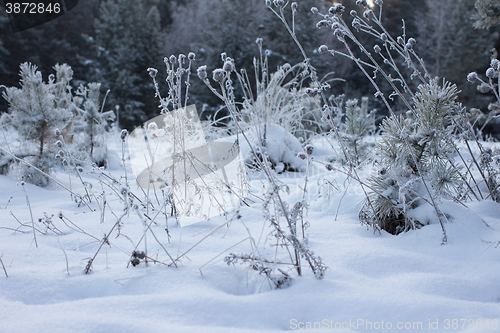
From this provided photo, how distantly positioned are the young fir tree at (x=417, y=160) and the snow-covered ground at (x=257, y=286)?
0.09 m

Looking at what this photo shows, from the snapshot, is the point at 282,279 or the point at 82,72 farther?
the point at 82,72

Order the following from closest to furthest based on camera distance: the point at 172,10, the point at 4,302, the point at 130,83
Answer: the point at 4,302, the point at 130,83, the point at 172,10

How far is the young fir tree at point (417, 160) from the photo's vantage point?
1.29 m

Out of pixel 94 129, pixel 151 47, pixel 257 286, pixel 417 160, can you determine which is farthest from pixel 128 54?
pixel 257 286

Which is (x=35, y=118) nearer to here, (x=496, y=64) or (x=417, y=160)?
(x=417, y=160)

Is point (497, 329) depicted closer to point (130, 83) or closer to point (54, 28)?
point (130, 83)

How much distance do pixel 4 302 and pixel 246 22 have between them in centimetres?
1612

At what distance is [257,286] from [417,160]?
848 millimetres

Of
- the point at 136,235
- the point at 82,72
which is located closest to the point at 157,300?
the point at 136,235

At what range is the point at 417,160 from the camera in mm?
1349

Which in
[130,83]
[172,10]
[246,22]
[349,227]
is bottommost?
[349,227]

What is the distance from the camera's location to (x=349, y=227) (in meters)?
1.42

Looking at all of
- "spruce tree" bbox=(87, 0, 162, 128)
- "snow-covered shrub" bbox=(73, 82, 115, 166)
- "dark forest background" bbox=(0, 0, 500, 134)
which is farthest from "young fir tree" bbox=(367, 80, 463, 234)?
"spruce tree" bbox=(87, 0, 162, 128)

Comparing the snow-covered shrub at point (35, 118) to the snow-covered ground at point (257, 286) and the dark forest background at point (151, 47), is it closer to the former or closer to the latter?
the snow-covered ground at point (257, 286)
